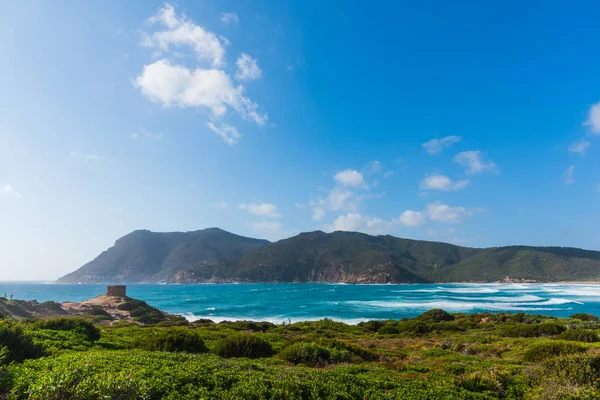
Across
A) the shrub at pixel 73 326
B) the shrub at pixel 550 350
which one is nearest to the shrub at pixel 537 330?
the shrub at pixel 550 350

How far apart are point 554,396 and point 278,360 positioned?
9823 millimetres

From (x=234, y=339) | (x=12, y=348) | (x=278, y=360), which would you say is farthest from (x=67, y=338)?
(x=278, y=360)

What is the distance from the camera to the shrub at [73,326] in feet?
54.8

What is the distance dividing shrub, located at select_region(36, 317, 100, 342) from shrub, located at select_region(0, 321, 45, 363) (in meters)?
6.52

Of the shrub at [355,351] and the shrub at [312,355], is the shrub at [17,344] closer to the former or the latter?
the shrub at [312,355]

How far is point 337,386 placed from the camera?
824 cm

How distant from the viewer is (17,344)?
33.1ft

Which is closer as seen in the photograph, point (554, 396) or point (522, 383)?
point (554, 396)

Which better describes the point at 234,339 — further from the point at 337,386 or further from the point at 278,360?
the point at 337,386

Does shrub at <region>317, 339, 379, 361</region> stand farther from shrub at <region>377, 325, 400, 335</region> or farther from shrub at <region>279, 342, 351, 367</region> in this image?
shrub at <region>377, 325, 400, 335</region>

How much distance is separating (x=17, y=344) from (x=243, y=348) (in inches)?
365

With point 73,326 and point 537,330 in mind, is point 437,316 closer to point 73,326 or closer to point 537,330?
point 537,330

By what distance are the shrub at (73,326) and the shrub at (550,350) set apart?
22.3m

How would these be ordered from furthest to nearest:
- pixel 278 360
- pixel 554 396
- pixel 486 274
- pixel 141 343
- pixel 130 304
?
pixel 486 274
pixel 130 304
pixel 141 343
pixel 278 360
pixel 554 396
